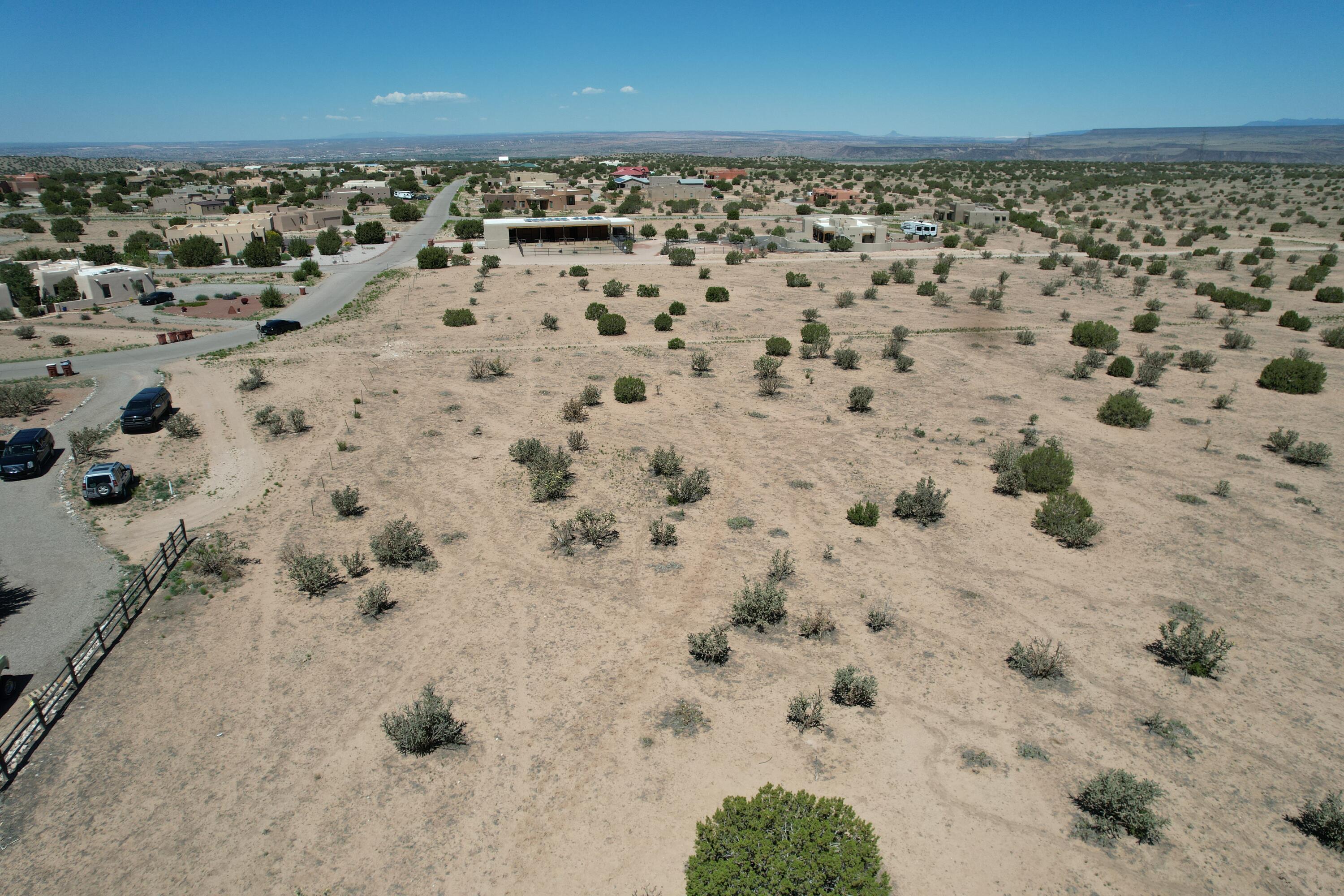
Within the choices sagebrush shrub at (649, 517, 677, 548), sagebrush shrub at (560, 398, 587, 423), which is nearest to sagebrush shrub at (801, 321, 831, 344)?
sagebrush shrub at (560, 398, 587, 423)

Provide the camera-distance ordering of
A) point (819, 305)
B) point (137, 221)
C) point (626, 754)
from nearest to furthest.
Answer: point (626, 754)
point (819, 305)
point (137, 221)

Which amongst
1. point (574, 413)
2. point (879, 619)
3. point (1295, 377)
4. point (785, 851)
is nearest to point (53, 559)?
point (574, 413)

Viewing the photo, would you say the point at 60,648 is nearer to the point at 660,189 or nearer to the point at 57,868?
the point at 57,868

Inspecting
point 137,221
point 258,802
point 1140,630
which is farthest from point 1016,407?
point 137,221

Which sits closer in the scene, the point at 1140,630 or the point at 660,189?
the point at 1140,630

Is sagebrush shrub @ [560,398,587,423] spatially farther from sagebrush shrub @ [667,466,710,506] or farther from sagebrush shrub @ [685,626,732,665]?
sagebrush shrub @ [685,626,732,665]

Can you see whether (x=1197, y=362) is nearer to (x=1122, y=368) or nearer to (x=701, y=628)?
(x=1122, y=368)
